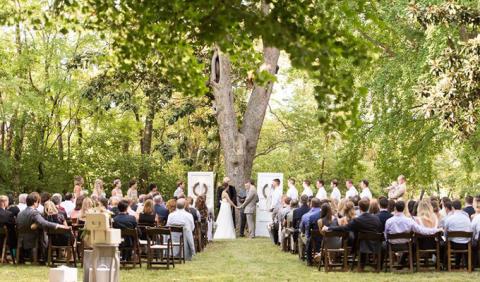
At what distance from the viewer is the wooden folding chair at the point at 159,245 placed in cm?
1678

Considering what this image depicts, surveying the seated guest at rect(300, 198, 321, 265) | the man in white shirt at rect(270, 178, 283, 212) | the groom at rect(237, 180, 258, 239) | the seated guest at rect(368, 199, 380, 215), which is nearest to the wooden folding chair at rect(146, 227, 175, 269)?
the seated guest at rect(300, 198, 321, 265)

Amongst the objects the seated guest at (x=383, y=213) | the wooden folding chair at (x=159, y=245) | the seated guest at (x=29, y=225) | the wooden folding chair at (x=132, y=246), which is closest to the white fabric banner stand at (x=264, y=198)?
the wooden folding chair at (x=159, y=245)

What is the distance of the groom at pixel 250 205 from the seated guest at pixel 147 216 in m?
9.14

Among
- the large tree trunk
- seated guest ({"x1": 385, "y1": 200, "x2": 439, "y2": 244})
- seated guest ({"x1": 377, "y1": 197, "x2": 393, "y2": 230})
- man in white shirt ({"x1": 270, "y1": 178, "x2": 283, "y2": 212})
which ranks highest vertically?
the large tree trunk

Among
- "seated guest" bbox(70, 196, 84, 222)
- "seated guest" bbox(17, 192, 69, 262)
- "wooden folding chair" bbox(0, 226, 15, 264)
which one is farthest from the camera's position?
"seated guest" bbox(70, 196, 84, 222)

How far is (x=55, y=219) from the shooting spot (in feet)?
56.1

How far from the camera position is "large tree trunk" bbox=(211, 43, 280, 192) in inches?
1166

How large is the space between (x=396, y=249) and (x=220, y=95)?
14415 millimetres

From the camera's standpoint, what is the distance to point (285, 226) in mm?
21922

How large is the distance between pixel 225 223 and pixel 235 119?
456 centimetres

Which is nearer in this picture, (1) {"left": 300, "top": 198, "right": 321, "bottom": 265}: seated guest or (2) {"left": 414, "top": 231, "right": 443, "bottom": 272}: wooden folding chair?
(2) {"left": 414, "top": 231, "right": 443, "bottom": 272}: wooden folding chair

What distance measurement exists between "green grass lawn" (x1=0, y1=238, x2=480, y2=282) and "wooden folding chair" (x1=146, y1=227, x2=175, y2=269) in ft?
0.82

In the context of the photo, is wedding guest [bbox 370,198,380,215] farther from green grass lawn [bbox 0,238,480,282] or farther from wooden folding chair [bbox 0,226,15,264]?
wooden folding chair [bbox 0,226,15,264]

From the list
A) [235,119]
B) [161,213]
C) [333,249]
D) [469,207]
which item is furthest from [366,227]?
[235,119]
